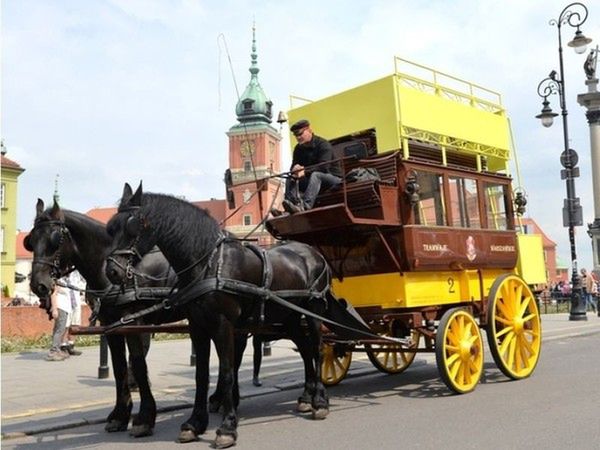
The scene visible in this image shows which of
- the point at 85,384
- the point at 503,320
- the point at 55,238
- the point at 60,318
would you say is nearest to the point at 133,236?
the point at 55,238

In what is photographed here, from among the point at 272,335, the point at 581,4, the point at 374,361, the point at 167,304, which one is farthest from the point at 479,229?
the point at 581,4

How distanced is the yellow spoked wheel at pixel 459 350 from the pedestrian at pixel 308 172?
2070 mm

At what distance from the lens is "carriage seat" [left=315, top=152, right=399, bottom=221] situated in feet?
24.1

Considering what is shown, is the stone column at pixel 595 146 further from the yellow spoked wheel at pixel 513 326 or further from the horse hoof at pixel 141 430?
the horse hoof at pixel 141 430

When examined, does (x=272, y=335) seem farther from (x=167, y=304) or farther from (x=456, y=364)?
(x=456, y=364)

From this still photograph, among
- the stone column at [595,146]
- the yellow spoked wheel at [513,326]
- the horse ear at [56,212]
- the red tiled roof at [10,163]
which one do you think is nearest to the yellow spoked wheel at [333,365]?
the yellow spoked wheel at [513,326]

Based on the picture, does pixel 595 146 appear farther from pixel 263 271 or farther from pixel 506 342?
pixel 263 271

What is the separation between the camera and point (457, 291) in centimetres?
831

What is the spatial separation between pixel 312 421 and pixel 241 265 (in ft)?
5.75

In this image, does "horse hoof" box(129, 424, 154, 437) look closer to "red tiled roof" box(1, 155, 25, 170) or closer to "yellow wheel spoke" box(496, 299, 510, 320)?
"yellow wheel spoke" box(496, 299, 510, 320)

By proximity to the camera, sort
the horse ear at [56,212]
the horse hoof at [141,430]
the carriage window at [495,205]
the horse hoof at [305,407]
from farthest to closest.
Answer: the carriage window at [495,205] → the horse hoof at [305,407] → the horse ear at [56,212] → the horse hoof at [141,430]

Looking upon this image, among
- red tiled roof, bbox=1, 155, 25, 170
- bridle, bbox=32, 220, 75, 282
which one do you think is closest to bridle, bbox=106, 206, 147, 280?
bridle, bbox=32, 220, 75, 282

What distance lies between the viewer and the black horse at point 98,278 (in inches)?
244

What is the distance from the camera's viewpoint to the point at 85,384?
966 cm
